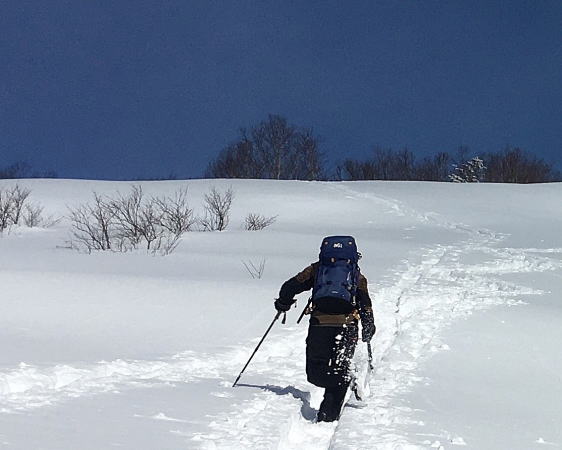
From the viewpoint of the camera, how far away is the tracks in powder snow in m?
4.63

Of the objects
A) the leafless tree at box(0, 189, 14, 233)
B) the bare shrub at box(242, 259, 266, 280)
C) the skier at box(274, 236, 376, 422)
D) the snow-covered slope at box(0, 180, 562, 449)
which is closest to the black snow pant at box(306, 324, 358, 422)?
the skier at box(274, 236, 376, 422)

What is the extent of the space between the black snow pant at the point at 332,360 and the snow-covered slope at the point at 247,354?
20cm

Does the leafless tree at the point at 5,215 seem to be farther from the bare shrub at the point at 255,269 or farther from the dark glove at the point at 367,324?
the dark glove at the point at 367,324

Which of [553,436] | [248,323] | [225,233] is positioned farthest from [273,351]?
[225,233]

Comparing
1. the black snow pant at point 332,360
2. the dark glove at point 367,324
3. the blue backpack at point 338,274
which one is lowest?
the black snow pant at point 332,360

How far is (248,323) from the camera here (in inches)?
344

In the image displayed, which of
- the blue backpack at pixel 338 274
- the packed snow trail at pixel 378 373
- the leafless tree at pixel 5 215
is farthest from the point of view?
the leafless tree at pixel 5 215

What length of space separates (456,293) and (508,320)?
2268mm

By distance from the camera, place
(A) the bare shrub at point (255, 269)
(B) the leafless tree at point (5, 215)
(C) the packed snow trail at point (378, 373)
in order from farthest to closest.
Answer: (B) the leafless tree at point (5, 215)
(A) the bare shrub at point (255, 269)
(C) the packed snow trail at point (378, 373)

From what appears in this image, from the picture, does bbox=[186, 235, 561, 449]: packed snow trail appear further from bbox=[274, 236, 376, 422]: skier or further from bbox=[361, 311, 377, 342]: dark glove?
bbox=[361, 311, 377, 342]: dark glove

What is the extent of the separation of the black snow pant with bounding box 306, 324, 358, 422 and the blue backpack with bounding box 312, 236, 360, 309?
239 millimetres

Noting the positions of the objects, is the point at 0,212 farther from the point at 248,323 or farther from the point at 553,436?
the point at 553,436

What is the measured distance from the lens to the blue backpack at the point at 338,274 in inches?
203

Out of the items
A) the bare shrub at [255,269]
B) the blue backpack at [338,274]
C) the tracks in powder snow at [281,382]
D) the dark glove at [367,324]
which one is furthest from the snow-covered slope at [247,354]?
the blue backpack at [338,274]
